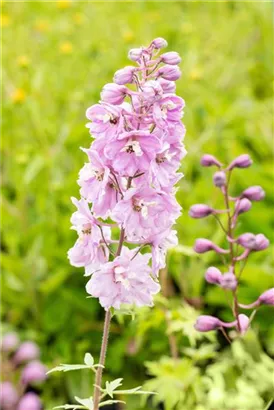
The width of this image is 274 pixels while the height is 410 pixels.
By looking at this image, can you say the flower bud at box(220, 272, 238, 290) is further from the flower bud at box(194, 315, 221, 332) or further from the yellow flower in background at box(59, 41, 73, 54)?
the yellow flower in background at box(59, 41, 73, 54)

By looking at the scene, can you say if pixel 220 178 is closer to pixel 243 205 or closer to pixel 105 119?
pixel 243 205

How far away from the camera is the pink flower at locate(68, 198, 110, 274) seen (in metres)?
1.43

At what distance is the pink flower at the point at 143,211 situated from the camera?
1355 mm

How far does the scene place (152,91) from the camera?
4.32 feet

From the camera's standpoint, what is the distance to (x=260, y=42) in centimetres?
539

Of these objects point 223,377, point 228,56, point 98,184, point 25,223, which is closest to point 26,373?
point 25,223

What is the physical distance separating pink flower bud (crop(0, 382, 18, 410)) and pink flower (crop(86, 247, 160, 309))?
3.83 feet

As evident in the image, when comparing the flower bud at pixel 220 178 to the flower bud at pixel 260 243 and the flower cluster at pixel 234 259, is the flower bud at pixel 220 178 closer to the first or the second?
the flower cluster at pixel 234 259

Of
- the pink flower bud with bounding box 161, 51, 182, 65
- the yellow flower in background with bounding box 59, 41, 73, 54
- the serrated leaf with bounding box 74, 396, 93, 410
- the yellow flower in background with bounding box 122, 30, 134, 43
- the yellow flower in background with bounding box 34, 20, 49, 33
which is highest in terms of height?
the yellow flower in background with bounding box 34, 20, 49, 33

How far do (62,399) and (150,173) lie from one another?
1738mm

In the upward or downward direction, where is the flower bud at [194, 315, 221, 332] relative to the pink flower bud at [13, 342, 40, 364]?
upward

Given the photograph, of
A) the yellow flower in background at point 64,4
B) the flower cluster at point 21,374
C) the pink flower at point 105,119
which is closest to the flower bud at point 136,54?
the pink flower at point 105,119

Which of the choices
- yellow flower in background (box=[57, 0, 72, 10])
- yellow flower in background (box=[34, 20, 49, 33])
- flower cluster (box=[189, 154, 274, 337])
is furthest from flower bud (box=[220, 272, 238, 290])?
yellow flower in background (box=[57, 0, 72, 10])

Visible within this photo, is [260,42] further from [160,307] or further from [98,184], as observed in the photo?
[98,184]
